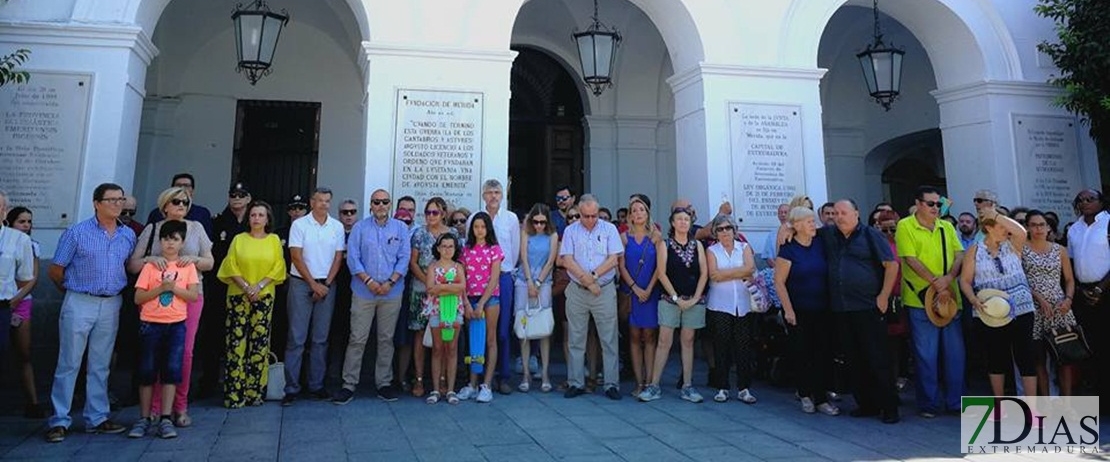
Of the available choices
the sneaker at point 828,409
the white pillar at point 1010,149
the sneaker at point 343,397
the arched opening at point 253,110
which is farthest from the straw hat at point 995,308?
the arched opening at point 253,110

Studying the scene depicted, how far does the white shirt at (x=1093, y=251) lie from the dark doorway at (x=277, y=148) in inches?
378

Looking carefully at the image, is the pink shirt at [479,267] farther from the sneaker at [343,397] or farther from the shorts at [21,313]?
the shorts at [21,313]

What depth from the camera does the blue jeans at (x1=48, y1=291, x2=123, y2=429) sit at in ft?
13.8

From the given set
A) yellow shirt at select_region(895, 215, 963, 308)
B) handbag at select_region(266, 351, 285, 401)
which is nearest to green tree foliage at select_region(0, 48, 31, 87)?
handbag at select_region(266, 351, 285, 401)

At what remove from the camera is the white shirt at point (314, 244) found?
5.25 m

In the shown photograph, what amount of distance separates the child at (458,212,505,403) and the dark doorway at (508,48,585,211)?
17.4 feet

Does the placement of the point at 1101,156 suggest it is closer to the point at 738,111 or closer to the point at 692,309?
the point at 738,111

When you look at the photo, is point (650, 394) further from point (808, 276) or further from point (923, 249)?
point (923, 249)

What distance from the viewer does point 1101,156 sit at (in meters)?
8.72

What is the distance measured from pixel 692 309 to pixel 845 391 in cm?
187

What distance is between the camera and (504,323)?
5.62 metres

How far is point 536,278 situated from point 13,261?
12.6ft

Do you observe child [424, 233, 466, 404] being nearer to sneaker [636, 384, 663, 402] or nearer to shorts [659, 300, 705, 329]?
sneaker [636, 384, 663, 402]

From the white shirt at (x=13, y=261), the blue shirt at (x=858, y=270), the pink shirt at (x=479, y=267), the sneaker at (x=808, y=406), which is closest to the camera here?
the white shirt at (x=13, y=261)
